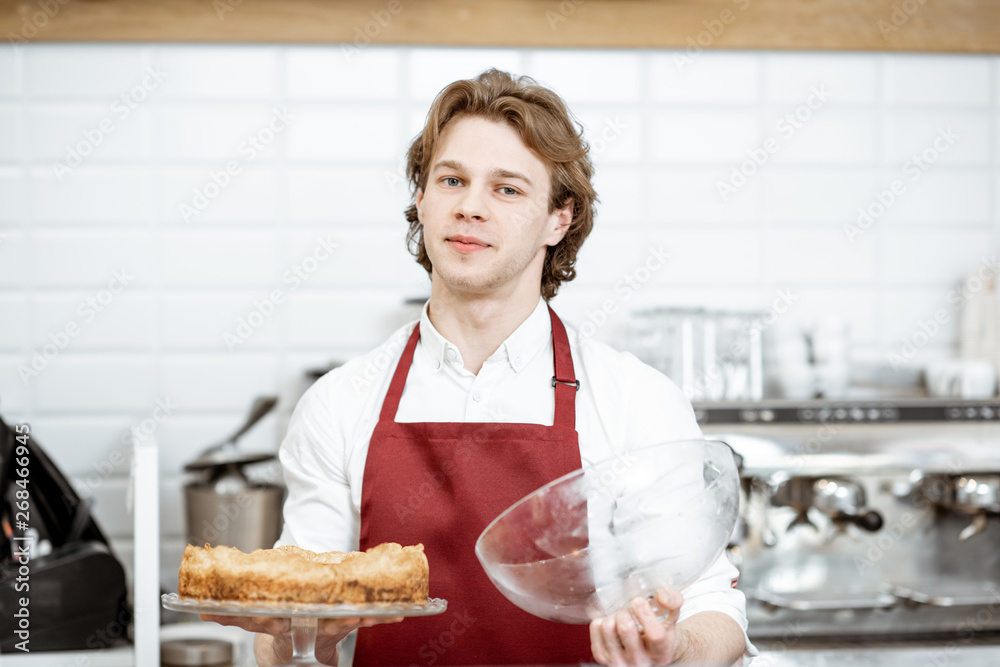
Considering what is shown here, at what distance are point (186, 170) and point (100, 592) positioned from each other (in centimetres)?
112

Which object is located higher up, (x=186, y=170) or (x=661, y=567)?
(x=186, y=170)

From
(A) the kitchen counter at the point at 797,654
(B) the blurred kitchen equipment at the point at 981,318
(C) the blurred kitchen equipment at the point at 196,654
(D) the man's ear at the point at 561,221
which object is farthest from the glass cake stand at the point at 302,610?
(B) the blurred kitchen equipment at the point at 981,318

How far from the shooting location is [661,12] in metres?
2.43

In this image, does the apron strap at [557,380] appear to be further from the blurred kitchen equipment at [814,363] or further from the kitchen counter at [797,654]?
the blurred kitchen equipment at [814,363]

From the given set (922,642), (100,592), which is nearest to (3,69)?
(100,592)

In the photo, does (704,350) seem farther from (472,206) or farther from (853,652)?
(472,206)

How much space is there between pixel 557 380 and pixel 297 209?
1258 millimetres

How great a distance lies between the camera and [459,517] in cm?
120

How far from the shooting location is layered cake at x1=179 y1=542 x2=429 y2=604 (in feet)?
2.55

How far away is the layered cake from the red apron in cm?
37

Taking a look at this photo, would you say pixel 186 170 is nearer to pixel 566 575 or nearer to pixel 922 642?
pixel 566 575

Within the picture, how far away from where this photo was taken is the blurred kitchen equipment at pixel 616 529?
2.78 feet

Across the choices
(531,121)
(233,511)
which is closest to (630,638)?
(531,121)

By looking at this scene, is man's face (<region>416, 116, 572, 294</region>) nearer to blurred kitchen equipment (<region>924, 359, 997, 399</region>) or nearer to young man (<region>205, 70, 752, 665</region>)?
young man (<region>205, 70, 752, 665</region>)
